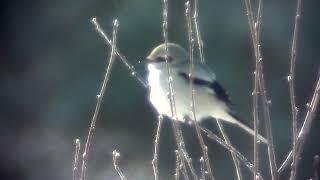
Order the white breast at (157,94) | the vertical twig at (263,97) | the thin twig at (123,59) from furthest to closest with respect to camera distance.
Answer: the white breast at (157,94) < the thin twig at (123,59) < the vertical twig at (263,97)

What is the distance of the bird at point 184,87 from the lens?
3611mm

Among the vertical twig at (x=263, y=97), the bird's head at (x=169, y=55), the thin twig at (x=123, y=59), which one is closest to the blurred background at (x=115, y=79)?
the bird's head at (x=169, y=55)

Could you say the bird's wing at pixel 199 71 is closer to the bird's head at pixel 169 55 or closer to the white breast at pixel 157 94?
the bird's head at pixel 169 55

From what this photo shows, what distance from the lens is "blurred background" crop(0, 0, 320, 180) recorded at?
7516 mm

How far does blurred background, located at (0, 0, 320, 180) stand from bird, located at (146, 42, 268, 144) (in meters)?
3.08

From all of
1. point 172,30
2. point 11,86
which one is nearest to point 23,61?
point 11,86

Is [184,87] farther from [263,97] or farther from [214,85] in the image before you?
[263,97]

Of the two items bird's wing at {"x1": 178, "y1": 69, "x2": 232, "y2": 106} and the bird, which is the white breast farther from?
bird's wing at {"x1": 178, "y1": 69, "x2": 232, "y2": 106}

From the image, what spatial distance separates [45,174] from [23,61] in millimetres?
1439

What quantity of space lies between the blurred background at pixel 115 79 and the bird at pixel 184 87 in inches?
121

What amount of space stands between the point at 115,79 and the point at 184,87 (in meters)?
4.09

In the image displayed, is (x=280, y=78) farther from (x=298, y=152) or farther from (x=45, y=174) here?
(x=298, y=152)

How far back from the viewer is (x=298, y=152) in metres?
2.09

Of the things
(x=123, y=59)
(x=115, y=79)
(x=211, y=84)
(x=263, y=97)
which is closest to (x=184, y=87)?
(x=211, y=84)
